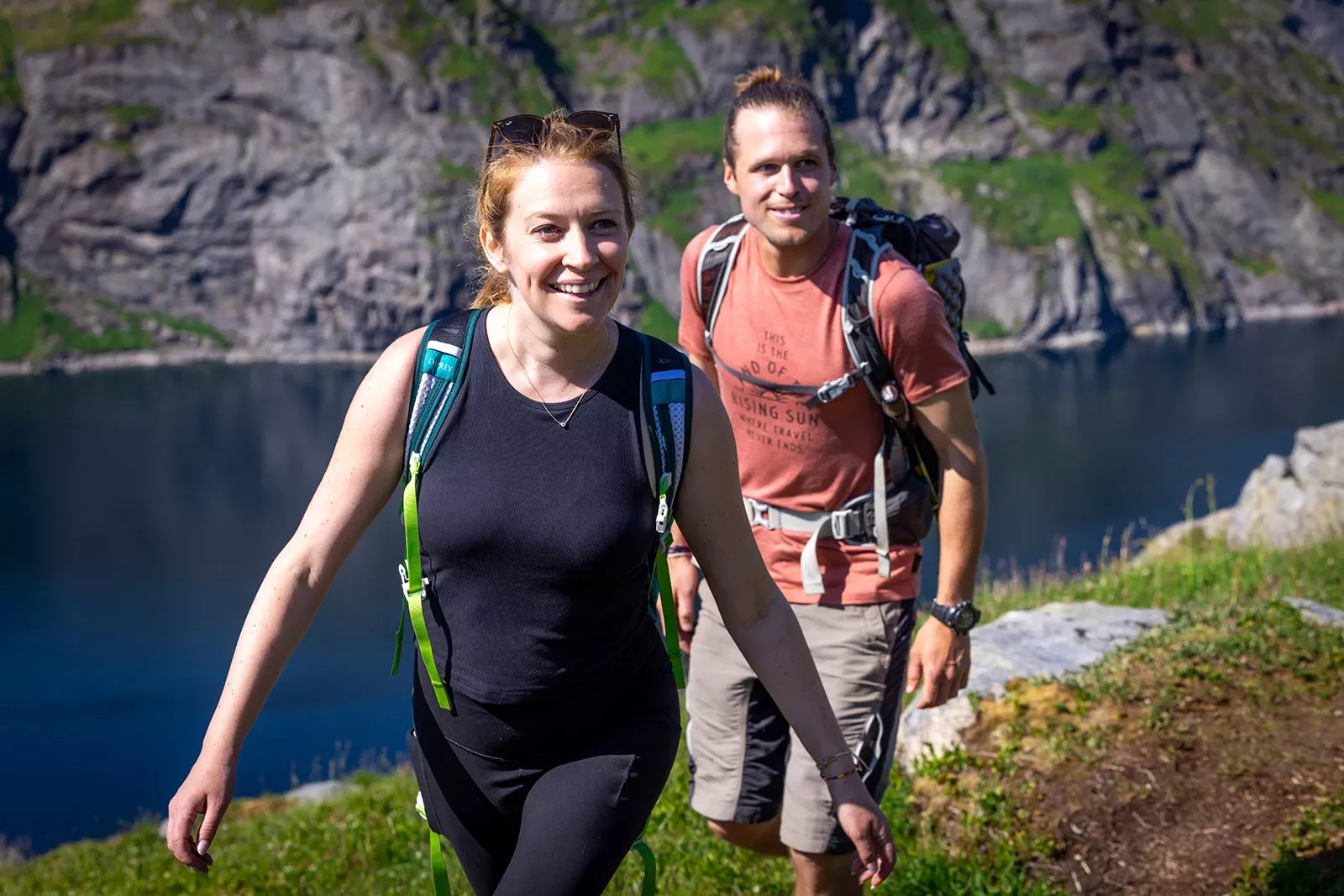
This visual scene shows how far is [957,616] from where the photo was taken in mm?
4426

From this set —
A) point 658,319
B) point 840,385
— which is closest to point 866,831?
point 840,385

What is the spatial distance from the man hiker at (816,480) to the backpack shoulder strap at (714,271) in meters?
0.02

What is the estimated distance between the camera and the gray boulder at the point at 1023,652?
5.97 m

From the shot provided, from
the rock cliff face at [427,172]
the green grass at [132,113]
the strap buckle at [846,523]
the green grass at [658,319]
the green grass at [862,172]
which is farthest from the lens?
the green grass at [862,172]

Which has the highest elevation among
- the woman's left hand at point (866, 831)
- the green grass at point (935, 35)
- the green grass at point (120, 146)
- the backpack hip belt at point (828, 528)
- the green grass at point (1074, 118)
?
the green grass at point (935, 35)

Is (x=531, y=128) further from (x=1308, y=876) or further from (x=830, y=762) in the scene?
(x=1308, y=876)

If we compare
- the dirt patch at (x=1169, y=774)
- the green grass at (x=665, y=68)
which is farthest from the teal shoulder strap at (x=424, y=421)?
the green grass at (x=665, y=68)

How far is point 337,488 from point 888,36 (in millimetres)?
205656

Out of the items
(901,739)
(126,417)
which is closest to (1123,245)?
(126,417)

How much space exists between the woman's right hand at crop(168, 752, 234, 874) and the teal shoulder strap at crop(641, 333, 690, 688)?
3.92 feet

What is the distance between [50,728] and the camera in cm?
4678

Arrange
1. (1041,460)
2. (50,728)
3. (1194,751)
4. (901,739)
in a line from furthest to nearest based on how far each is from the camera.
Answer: (1041,460) < (50,728) < (901,739) < (1194,751)

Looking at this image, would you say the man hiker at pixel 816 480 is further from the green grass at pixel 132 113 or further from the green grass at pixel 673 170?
the green grass at pixel 132 113

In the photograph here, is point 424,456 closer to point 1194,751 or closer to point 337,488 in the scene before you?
point 337,488
